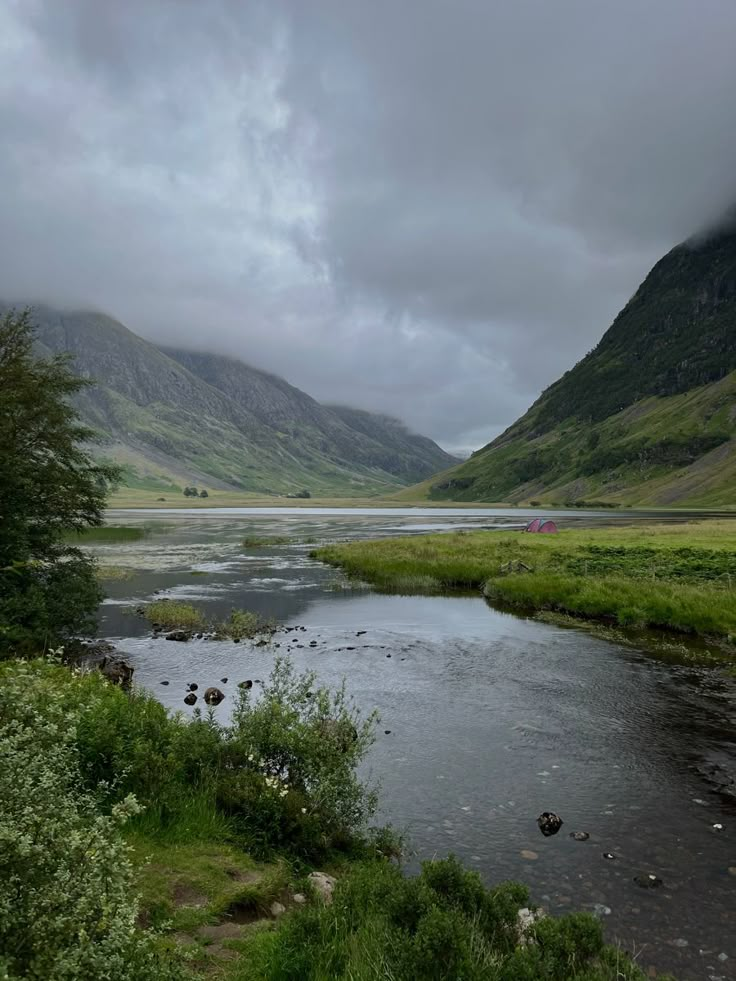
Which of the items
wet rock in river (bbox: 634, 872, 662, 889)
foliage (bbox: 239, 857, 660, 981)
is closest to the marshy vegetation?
wet rock in river (bbox: 634, 872, 662, 889)

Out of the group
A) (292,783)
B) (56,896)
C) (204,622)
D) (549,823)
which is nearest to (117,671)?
(204,622)

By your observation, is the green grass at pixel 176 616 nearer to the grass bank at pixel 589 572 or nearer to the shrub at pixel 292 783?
the grass bank at pixel 589 572

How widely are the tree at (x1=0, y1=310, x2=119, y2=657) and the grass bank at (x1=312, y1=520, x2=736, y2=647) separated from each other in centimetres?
2964

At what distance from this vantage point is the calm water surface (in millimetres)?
12016

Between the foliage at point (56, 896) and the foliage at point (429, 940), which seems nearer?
the foliage at point (56, 896)

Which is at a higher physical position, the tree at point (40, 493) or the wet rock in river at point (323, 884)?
the tree at point (40, 493)

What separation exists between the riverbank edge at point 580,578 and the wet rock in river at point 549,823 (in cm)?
1874

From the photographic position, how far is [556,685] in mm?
26172

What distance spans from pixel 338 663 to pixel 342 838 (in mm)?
17481

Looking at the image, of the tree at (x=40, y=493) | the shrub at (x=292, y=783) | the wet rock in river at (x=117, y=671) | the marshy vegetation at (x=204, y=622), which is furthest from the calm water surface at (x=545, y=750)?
the tree at (x=40, y=493)

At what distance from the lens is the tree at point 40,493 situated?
92.3 feet

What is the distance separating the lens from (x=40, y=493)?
31.1 metres

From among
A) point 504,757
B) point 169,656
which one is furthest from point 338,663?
point 504,757

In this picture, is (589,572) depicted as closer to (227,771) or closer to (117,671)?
(117,671)
